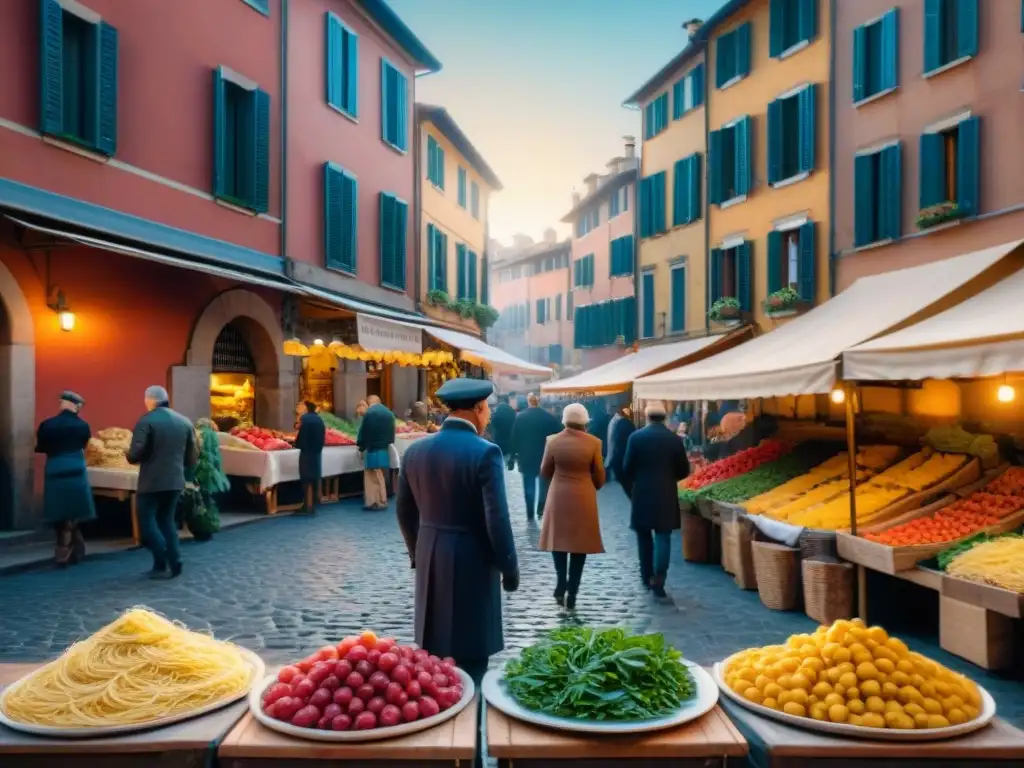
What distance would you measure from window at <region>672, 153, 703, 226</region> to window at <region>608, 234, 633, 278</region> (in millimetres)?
7877

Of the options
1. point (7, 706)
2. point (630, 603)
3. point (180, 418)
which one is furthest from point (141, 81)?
point (7, 706)

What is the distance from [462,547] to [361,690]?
1.13 metres

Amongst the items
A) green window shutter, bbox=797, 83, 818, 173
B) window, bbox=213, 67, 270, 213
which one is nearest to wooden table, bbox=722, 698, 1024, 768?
window, bbox=213, 67, 270, 213

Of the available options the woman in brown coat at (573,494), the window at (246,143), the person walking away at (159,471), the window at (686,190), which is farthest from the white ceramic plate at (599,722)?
the window at (686,190)

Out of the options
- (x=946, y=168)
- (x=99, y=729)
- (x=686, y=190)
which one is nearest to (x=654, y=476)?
(x=99, y=729)

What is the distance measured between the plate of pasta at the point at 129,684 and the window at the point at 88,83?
8691 mm

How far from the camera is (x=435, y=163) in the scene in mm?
23797

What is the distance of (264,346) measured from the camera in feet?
48.6

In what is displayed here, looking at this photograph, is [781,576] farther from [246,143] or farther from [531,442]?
[246,143]

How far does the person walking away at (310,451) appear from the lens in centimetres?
1254

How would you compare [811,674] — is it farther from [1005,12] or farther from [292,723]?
[1005,12]

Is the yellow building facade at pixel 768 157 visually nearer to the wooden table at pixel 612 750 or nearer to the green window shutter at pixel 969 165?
the green window shutter at pixel 969 165

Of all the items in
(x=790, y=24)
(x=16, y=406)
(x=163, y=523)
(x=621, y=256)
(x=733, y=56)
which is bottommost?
(x=163, y=523)

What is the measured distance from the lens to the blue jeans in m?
8.25
